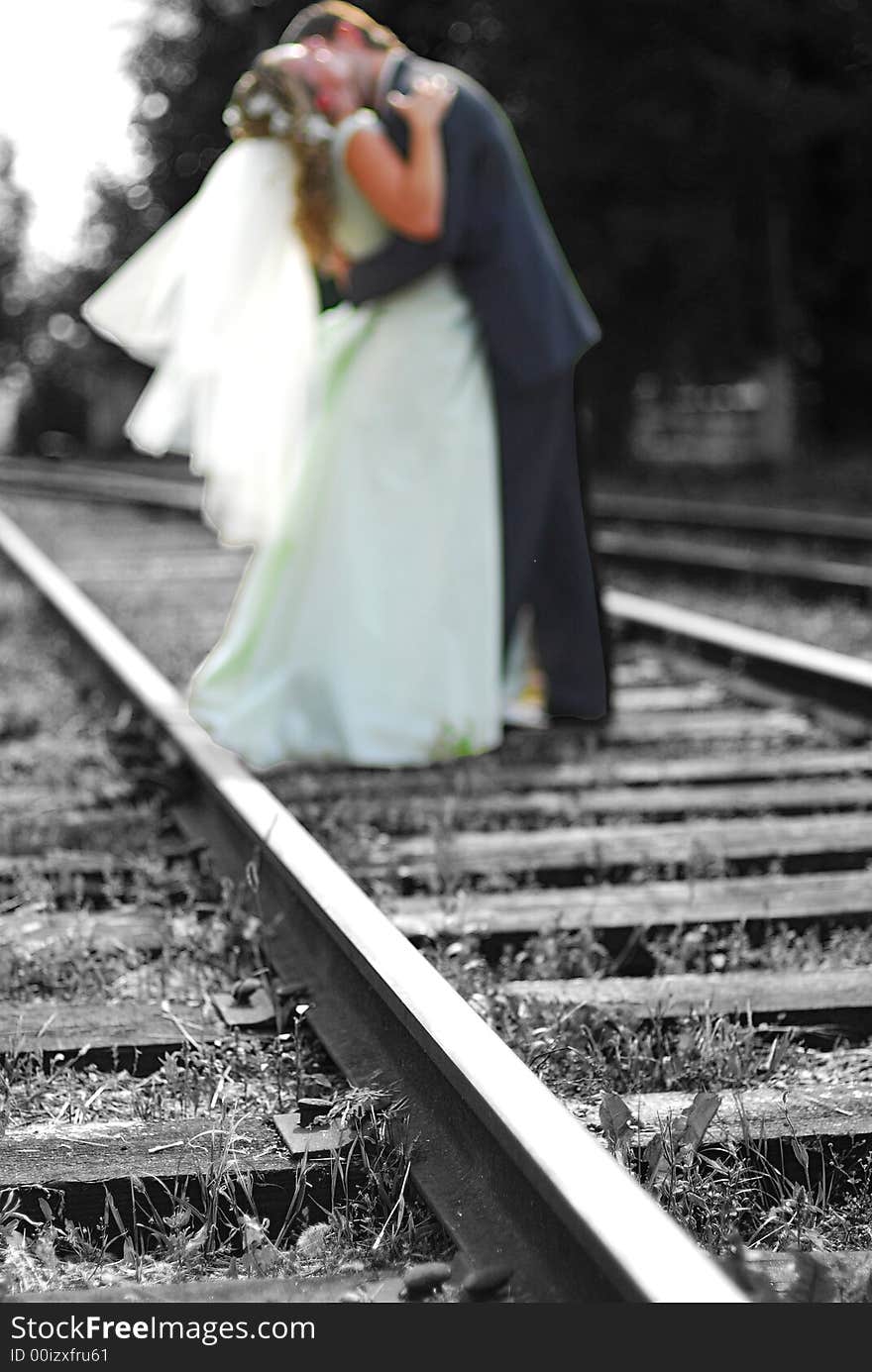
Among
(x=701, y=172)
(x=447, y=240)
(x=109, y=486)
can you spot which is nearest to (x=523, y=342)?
(x=447, y=240)

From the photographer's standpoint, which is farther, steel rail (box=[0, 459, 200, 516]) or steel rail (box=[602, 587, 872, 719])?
steel rail (box=[0, 459, 200, 516])

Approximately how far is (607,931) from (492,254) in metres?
2.20

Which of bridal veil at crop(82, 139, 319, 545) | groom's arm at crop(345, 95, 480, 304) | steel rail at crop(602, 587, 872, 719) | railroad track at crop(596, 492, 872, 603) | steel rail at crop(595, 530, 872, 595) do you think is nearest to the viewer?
groom's arm at crop(345, 95, 480, 304)

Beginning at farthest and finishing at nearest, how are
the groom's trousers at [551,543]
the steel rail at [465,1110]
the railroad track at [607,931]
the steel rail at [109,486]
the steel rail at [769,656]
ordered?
1. the steel rail at [109,486]
2. the steel rail at [769,656]
3. the groom's trousers at [551,543]
4. the railroad track at [607,931]
5. the steel rail at [465,1110]

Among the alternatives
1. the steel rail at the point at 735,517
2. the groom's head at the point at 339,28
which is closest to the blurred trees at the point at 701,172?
the steel rail at the point at 735,517

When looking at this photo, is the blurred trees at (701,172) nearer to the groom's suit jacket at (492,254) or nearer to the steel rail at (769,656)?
the steel rail at (769,656)

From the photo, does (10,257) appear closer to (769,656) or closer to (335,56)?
(769,656)

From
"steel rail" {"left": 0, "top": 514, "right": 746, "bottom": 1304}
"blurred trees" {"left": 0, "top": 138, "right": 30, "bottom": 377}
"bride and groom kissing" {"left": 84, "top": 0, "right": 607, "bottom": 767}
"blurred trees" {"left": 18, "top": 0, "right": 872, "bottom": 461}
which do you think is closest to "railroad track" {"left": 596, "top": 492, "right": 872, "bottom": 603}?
"bride and groom kissing" {"left": 84, "top": 0, "right": 607, "bottom": 767}

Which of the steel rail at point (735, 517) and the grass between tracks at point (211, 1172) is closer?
the grass between tracks at point (211, 1172)

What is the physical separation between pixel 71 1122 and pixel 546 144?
20121 millimetres

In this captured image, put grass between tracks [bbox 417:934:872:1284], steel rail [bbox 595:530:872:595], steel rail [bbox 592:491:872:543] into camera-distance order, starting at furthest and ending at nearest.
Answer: steel rail [bbox 592:491:872:543] < steel rail [bbox 595:530:872:595] < grass between tracks [bbox 417:934:872:1284]

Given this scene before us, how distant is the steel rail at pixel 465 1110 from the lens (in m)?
1.57

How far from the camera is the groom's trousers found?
16.0ft

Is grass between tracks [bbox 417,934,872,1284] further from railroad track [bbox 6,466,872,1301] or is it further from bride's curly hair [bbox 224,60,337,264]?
bride's curly hair [bbox 224,60,337,264]
